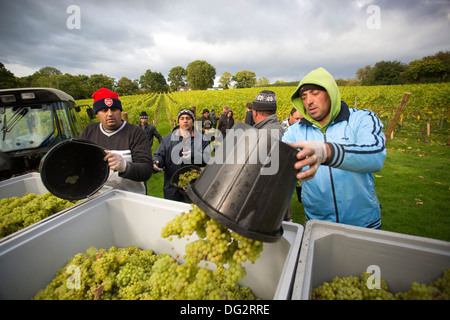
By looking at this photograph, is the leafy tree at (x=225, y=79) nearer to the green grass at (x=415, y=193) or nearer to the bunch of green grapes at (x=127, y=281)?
the green grass at (x=415, y=193)

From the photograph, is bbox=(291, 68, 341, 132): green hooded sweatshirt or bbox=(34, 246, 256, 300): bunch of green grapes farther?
bbox=(291, 68, 341, 132): green hooded sweatshirt

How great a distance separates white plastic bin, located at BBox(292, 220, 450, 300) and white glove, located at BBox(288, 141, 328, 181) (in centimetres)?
53

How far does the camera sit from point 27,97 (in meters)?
4.30

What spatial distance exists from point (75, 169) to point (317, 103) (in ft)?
7.73

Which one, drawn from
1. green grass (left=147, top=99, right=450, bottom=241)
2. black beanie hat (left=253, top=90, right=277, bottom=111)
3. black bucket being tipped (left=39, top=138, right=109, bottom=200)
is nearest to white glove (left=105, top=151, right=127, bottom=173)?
black bucket being tipped (left=39, top=138, right=109, bottom=200)

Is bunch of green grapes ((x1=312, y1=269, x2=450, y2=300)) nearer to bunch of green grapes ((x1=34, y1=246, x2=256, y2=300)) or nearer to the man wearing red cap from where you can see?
bunch of green grapes ((x1=34, y1=246, x2=256, y2=300))

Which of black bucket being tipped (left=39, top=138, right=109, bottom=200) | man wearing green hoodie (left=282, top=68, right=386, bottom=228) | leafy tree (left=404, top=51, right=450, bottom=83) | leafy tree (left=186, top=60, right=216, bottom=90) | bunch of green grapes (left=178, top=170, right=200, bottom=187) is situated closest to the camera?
black bucket being tipped (left=39, top=138, right=109, bottom=200)

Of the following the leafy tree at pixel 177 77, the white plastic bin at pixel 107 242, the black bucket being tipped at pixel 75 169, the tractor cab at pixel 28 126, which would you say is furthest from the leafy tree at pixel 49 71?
the white plastic bin at pixel 107 242

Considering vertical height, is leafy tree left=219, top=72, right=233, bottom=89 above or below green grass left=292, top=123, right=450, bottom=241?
above

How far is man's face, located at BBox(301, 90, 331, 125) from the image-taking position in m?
1.77

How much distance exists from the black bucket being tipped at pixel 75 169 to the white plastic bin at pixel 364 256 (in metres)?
1.83

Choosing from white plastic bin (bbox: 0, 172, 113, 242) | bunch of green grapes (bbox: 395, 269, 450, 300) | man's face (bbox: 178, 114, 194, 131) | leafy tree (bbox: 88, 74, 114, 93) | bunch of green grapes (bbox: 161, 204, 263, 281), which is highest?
leafy tree (bbox: 88, 74, 114, 93)
